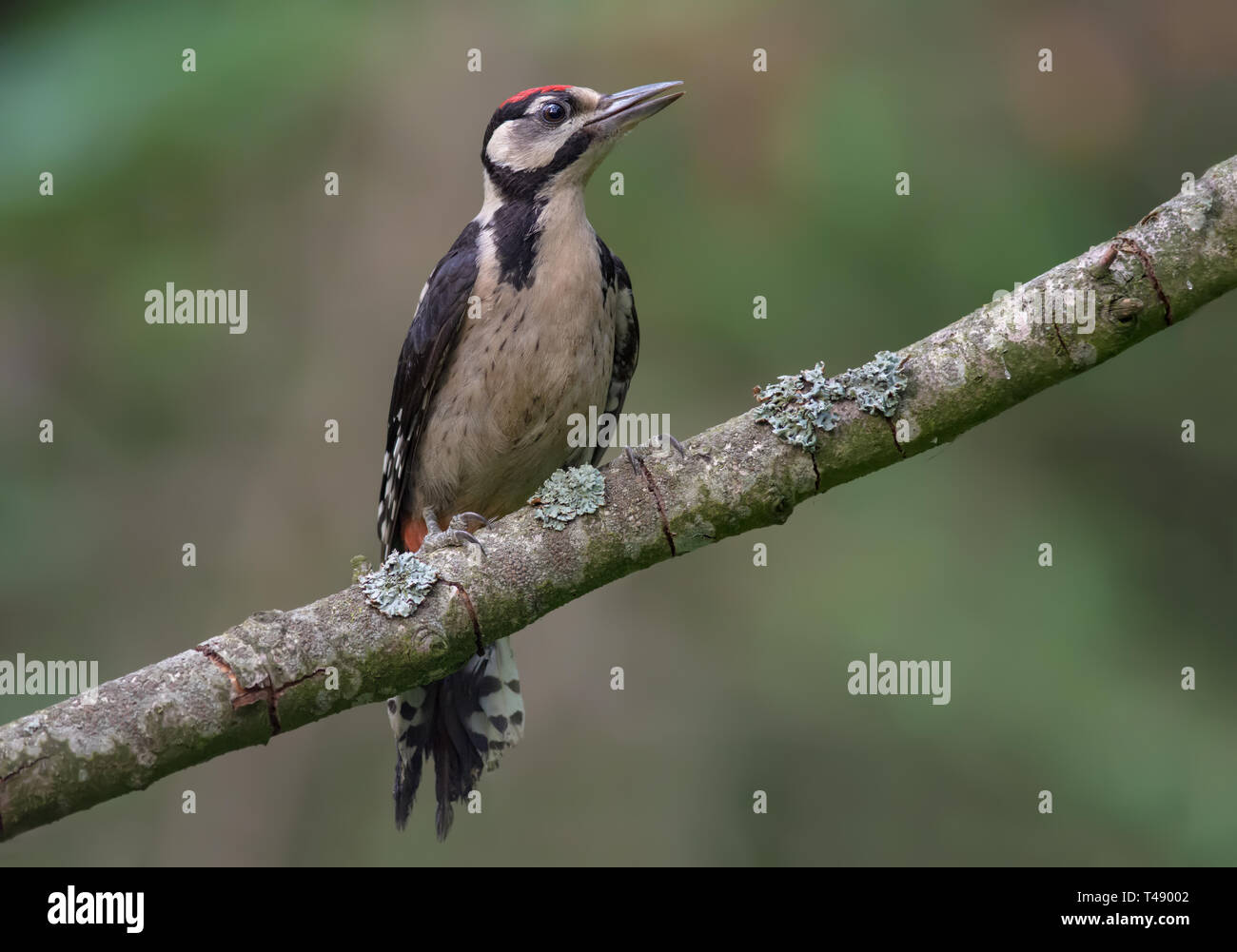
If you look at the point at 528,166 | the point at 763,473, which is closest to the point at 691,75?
the point at 528,166

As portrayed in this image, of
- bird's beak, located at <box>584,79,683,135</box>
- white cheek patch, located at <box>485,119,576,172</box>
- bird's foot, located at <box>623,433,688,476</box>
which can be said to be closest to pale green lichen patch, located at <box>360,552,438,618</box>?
bird's foot, located at <box>623,433,688,476</box>

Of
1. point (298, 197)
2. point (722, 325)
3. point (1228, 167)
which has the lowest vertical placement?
point (1228, 167)

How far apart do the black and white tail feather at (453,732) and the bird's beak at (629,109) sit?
6.42ft

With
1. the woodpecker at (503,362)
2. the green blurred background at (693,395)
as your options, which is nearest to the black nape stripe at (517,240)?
the woodpecker at (503,362)

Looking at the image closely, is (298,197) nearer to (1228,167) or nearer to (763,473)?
(763,473)

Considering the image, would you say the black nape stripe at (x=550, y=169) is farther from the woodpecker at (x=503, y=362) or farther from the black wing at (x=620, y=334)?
the black wing at (x=620, y=334)

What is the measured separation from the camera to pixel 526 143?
4.43m

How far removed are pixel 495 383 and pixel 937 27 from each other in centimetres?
302

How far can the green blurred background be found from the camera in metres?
5.14

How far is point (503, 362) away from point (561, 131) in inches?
35.1

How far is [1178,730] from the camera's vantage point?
16.3ft

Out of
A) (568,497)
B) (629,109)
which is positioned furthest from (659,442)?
(629,109)

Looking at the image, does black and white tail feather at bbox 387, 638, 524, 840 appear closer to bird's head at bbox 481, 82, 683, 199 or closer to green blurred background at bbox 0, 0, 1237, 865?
green blurred background at bbox 0, 0, 1237, 865

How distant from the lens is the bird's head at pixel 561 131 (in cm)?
433
